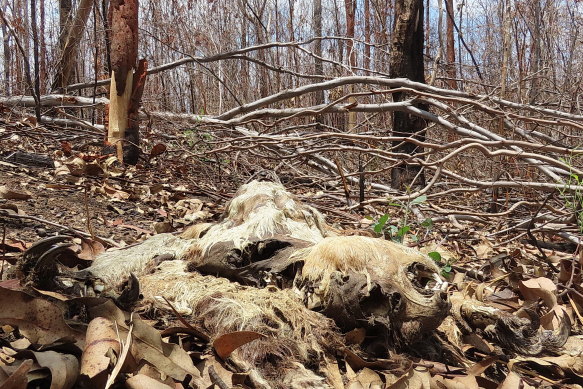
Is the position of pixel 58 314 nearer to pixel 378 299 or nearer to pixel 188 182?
pixel 378 299

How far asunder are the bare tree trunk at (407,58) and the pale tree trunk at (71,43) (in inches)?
155

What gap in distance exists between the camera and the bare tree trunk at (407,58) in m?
5.32

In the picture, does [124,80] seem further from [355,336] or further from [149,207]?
[355,336]

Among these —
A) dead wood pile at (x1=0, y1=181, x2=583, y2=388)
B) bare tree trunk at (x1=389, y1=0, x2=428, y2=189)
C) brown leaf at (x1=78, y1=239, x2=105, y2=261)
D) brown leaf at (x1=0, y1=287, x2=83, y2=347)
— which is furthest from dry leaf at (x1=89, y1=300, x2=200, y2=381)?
bare tree trunk at (x1=389, y1=0, x2=428, y2=189)

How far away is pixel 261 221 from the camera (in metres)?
2.08

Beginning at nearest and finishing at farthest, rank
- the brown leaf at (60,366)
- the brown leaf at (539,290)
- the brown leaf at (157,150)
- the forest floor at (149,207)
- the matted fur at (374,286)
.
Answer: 1. the brown leaf at (60,366)
2. the matted fur at (374,286)
3. the brown leaf at (539,290)
4. the forest floor at (149,207)
5. the brown leaf at (157,150)

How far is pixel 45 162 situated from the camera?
14.4ft

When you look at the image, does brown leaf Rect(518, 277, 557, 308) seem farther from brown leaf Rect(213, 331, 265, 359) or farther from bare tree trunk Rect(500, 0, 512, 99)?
bare tree trunk Rect(500, 0, 512, 99)

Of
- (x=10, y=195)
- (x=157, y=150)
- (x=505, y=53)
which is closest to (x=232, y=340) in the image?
(x=10, y=195)

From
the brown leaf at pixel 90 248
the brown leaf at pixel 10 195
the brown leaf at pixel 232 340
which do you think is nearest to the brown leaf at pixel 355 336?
the brown leaf at pixel 232 340

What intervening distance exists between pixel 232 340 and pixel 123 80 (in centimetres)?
404

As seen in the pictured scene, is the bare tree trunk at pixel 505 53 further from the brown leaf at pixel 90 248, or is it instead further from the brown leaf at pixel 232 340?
the brown leaf at pixel 232 340

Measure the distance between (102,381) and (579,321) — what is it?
2008mm

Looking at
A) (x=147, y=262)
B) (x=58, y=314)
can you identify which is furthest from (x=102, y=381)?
(x=147, y=262)
